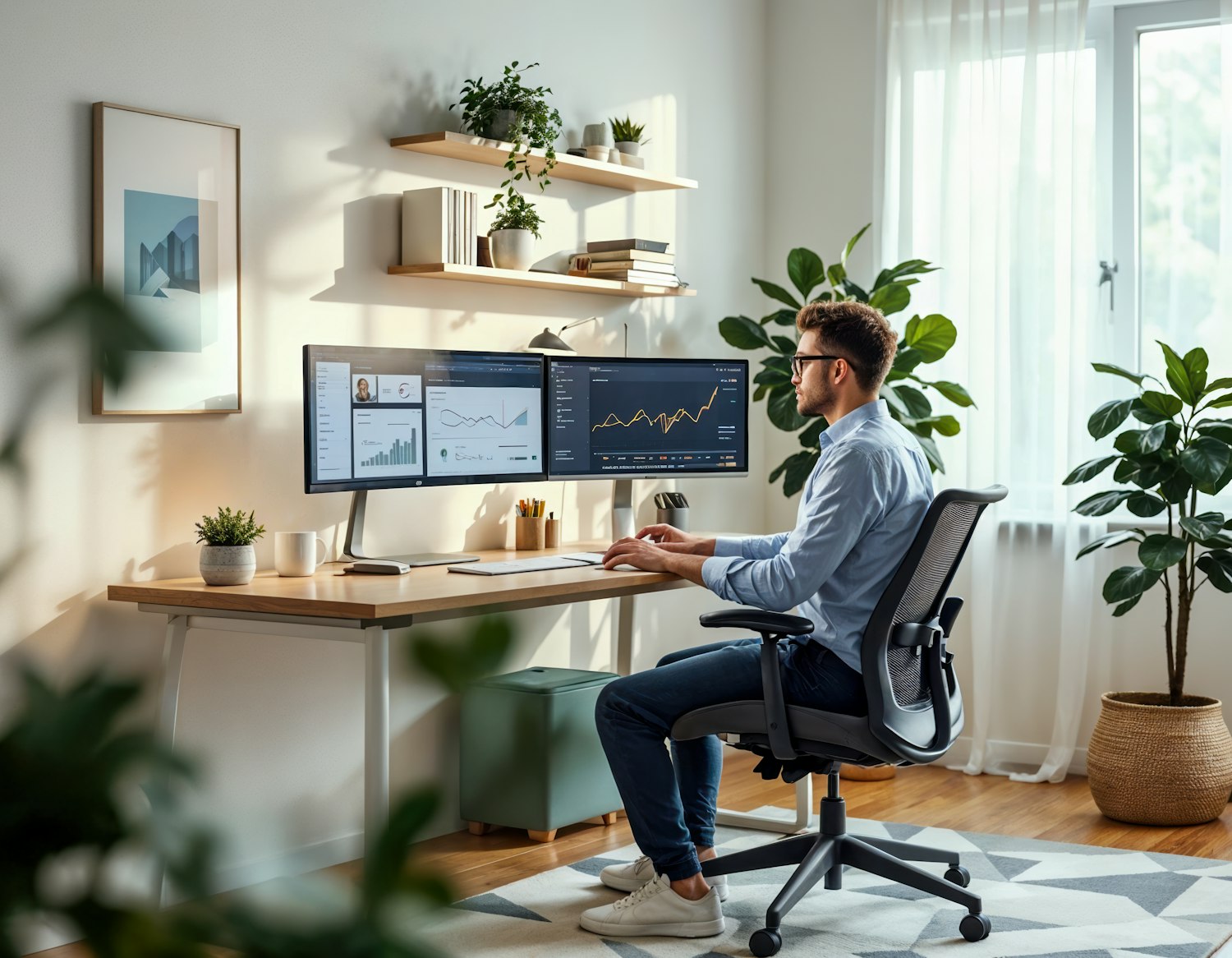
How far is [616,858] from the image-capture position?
3229mm

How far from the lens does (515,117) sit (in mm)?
3477

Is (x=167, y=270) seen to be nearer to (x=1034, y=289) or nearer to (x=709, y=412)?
(x=709, y=412)

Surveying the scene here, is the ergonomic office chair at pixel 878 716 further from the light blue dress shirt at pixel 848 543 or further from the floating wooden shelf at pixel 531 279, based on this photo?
the floating wooden shelf at pixel 531 279

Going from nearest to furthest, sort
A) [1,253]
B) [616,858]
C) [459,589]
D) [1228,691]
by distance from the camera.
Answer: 1. [1,253]
2. [459,589]
3. [616,858]
4. [1228,691]

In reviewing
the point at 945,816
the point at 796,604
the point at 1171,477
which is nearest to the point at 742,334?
the point at 1171,477

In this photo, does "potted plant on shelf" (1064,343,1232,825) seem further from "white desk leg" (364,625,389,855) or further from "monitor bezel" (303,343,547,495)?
"white desk leg" (364,625,389,855)

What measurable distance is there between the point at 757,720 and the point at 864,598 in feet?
0.99

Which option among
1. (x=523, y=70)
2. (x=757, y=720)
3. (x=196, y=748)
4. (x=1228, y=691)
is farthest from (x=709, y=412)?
(x=196, y=748)

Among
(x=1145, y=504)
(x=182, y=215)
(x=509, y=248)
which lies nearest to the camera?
(x=182, y=215)

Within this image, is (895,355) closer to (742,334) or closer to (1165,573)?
(742,334)

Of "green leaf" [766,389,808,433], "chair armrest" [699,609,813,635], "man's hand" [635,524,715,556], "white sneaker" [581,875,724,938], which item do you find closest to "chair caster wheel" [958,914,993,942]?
"white sneaker" [581,875,724,938]

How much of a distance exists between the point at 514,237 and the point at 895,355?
3.69 ft

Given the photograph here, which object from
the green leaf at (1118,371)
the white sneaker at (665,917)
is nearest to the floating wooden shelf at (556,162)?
the green leaf at (1118,371)

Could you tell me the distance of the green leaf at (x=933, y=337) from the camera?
4.02 metres
